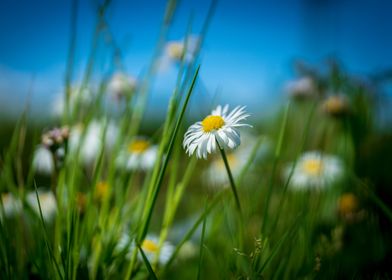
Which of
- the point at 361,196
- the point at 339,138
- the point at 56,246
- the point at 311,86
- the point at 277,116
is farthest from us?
the point at 277,116

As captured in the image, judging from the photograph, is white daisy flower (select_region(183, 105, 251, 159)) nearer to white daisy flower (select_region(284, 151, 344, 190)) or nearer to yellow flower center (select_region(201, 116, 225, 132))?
yellow flower center (select_region(201, 116, 225, 132))

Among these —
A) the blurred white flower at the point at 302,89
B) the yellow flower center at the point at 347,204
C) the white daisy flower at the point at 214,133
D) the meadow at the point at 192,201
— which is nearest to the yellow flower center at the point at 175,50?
the meadow at the point at 192,201

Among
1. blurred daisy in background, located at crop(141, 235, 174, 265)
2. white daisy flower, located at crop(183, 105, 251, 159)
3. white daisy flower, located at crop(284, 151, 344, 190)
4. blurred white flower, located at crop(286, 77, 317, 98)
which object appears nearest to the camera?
white daisy flower, located at crop(183, 105, 251, 159)

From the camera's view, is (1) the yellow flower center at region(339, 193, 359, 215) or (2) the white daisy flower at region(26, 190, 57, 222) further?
(2) the white daisy flower at region(26, 190, 57, 222)

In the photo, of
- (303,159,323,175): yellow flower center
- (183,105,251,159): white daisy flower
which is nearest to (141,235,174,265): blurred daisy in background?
(183,105,251,159): white daisy flower

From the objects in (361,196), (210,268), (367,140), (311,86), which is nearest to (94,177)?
(210,268)

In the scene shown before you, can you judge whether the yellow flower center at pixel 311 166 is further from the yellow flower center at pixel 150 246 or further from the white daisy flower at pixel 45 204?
the white daisy flower at pixel 45 204

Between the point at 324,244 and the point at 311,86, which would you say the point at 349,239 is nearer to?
the point at 324,244
